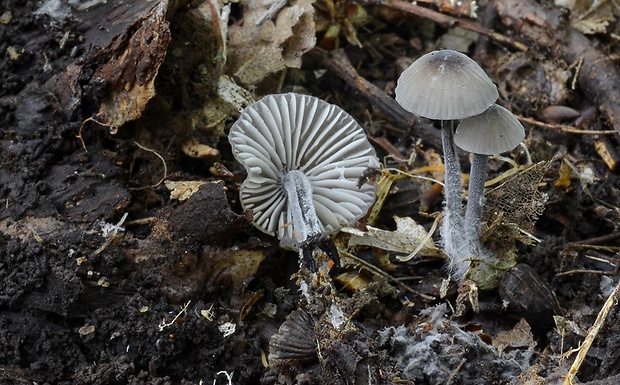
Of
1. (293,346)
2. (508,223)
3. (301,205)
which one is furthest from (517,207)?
(293,346)

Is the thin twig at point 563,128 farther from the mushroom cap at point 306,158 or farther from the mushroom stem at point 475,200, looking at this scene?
the mushroom cap at point 306,158

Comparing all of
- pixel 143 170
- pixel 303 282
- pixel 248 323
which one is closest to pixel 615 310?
pixel 303 282

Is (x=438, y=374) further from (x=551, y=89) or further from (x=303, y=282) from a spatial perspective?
(x=551, y=89)

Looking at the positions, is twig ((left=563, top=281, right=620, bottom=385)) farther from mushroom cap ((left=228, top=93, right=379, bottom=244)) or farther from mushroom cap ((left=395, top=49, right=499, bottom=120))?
mushroom cap ((left=228, top=93, right=379, bottom=244))

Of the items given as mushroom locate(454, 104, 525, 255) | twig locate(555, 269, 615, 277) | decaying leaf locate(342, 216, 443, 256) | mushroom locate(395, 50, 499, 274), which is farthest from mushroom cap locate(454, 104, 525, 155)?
twig locate(555, 269, 615, 277)

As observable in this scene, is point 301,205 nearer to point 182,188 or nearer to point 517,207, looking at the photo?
point 182,188

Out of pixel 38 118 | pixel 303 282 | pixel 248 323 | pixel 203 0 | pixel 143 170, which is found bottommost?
pixel 248 323
